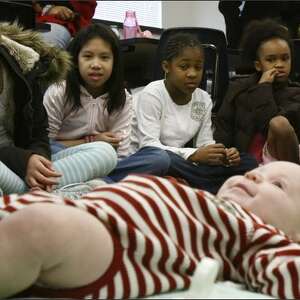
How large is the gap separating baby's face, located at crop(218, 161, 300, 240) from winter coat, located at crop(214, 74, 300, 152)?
0.95 metres

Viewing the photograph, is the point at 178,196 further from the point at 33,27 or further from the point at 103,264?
the point at 33,27

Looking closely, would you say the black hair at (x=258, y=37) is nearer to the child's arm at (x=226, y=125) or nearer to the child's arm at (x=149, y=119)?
the child's arm at (x=226, y=125)

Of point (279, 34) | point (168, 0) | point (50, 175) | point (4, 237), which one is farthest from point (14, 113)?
point (168, 0)

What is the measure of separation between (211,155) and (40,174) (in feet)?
2.03

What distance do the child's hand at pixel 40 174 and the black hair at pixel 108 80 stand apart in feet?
1.78

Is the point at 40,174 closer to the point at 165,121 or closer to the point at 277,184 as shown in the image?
the point at 277,184

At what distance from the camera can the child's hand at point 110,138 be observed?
166 cm

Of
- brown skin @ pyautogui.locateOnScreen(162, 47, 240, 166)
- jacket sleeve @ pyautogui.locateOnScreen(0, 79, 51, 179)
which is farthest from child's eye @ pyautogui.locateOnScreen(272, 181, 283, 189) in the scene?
brown skin @ pyautogui.locateOnScreen(162, 47, 240, 166)

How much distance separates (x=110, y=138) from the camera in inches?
65.7

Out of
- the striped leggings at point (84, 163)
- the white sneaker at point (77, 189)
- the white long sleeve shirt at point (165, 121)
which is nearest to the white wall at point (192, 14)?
the white long sleeve shirt at point (165, 121)

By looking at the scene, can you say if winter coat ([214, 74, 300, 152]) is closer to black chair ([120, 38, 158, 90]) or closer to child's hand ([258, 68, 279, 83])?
child's hand ([258, 68, 279, 83])

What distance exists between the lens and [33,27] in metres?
1.94

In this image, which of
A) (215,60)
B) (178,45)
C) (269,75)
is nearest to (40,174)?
(178,45)

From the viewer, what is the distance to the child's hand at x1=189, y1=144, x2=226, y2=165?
161 centimetres
